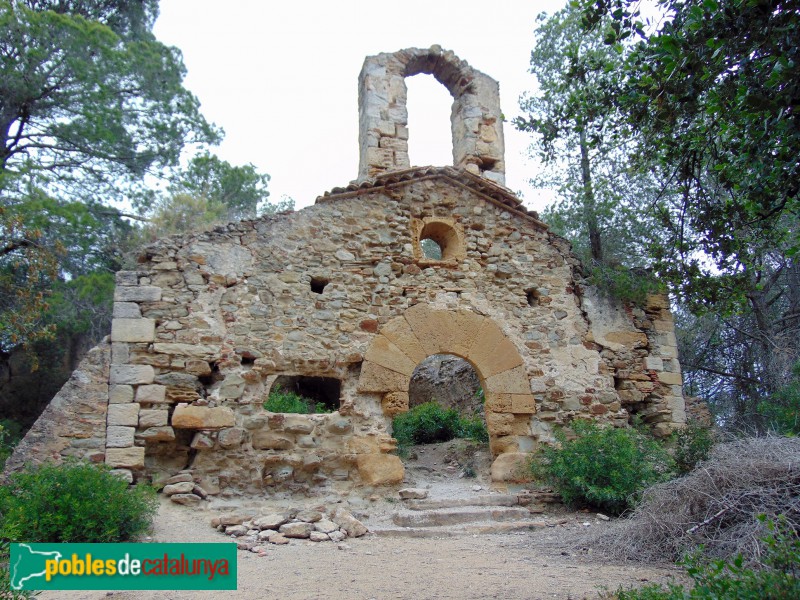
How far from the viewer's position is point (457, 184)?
8.29 m

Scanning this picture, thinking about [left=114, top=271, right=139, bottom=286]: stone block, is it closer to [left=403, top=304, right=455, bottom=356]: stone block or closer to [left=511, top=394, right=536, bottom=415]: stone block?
[left=403, top=304, right=455, bottom=356]: stone block

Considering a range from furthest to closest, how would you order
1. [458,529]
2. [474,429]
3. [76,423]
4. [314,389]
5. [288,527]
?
[314,389], [474,429], [76,423], [458,529], [288,527]

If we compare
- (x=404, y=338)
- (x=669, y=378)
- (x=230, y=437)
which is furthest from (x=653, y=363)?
(x=230, y=437)

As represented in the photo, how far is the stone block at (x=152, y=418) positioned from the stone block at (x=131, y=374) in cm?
29

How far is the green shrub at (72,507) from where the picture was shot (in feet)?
15.7

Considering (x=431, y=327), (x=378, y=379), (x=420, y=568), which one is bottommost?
(x=420, y=568)

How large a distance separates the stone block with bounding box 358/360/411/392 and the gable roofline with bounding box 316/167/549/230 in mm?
2021

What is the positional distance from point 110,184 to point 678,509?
39.0 ft

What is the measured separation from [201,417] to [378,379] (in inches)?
71.7

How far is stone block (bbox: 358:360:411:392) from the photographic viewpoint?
7148mm

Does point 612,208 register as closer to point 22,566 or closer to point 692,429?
point 692,429

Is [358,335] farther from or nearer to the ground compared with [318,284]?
nearer to the ground

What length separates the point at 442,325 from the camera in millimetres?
7562

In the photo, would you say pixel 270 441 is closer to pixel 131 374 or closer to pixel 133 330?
pixel 131 374
